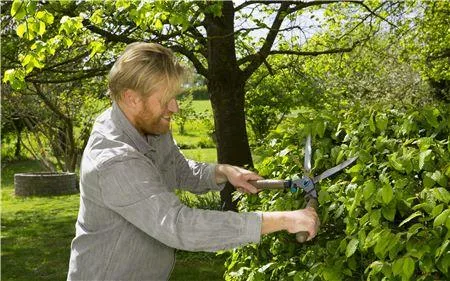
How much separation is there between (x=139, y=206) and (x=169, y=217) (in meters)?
0.14

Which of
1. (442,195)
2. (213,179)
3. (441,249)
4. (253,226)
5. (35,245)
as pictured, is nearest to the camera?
(441,249)

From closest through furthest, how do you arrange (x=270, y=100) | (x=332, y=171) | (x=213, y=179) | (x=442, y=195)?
(x=442, y=195) < (x=332, y=171) < (x=213, y=179) < (x=270, y=100)

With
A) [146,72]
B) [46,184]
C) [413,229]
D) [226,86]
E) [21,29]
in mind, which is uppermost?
[21,29]

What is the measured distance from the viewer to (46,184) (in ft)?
54.6

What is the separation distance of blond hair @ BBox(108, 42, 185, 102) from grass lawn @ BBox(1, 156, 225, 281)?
5625 millimetres

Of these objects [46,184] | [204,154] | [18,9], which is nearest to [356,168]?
[18,9]

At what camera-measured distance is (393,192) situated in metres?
2.52

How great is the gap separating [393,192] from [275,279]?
36.5 inches

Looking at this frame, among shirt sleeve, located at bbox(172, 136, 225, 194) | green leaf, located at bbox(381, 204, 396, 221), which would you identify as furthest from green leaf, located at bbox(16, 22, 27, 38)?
green leaf, located at bbox(381, 204, 396, 221)

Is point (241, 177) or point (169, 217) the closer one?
point (169, 217)

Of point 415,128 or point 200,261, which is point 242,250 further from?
point 200,261

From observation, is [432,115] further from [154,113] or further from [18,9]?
[18,9]

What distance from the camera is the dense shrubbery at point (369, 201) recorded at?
2363 millimetres

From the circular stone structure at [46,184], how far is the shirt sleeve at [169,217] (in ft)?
48.2
